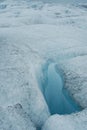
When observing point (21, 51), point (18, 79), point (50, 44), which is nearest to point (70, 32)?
point (50, 44)

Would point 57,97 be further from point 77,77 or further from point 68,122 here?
point 68,122

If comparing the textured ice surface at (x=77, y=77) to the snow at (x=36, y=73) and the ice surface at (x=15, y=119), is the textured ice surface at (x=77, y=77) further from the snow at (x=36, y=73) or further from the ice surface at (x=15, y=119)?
the ice surface at (x=15, y=119)

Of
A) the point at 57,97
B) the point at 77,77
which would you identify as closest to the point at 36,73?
the point at 57,97

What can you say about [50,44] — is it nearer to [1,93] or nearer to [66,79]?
[66,79]

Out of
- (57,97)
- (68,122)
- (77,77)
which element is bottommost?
(57,97)

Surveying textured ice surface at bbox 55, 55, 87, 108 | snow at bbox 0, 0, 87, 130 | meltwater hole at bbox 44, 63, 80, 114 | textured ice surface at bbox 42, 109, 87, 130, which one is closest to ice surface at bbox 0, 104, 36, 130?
snow at bbox 0, 0, 87, 130

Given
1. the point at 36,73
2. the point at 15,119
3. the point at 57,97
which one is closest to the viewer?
the point at 15,119

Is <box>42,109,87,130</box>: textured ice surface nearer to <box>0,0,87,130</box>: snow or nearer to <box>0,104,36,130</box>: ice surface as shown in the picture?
<box>0,0,87,130</box>: snow

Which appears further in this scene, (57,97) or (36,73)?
(36,73)
